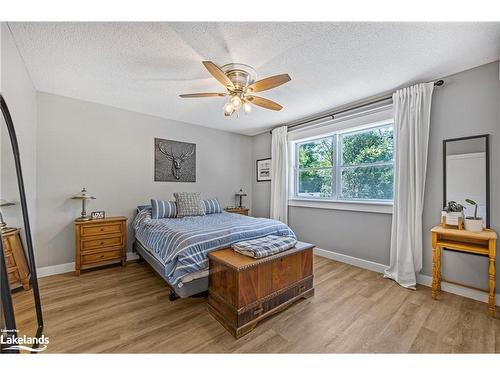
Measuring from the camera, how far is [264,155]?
4703mm

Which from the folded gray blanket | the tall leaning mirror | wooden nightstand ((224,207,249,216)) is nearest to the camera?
the folded gray blanket

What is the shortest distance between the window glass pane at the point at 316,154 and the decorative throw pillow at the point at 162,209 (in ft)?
8.33

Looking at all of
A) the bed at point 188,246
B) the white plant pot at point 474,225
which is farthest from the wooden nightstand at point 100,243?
the white plant pot at point 474,225

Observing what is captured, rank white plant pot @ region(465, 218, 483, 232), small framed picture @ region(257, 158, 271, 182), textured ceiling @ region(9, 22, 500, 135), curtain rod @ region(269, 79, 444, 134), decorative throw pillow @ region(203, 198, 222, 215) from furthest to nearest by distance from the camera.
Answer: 1. small framed picture @ region(257, 158, 271, 182)
2. decorative throw pillow @ region(203, 198, 222, 215)
3. curtain rod @ region(269, 79, 444, 134)
4. white plant pot @ region(465, 218, 483, 232)
5. textured ceiling @ region(9, 22, 500, 135)

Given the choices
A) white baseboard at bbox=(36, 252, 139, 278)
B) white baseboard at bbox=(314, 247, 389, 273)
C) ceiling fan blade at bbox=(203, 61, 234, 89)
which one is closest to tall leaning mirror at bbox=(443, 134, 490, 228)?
white baseboard at bbox=(314, 247, 389, 273)

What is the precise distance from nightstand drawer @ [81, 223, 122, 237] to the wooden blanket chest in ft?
6.04

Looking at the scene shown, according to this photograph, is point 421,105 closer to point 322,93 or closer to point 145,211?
point 322,93

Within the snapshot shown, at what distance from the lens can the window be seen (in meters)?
2.97

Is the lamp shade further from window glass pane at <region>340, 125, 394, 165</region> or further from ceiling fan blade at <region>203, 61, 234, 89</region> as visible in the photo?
window glass pane at <region>340, 125, 394, 165</region>

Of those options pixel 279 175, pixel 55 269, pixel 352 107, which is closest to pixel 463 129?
pixel 352 107

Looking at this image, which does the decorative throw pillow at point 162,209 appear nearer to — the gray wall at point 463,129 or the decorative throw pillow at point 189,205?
the decorative throw pillow at point 189,205

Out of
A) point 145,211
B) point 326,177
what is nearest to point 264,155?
point 326,177

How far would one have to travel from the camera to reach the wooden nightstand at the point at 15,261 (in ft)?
6.65
